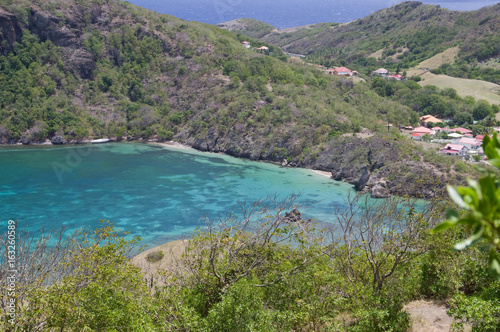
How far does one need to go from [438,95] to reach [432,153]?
32.5 metres

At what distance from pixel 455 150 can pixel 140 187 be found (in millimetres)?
35475

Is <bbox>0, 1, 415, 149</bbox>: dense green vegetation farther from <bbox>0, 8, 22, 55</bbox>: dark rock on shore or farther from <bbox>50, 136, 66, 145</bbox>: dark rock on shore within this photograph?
<bbox>50, 136, 66, 145</bbox>: dark rock on shore

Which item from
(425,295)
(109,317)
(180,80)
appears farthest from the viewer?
(180,80)

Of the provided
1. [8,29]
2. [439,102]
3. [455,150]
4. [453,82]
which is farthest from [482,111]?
[8,29]

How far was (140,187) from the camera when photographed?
3903 centimetres

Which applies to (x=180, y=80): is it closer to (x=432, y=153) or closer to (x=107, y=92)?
(x=107, y=92)

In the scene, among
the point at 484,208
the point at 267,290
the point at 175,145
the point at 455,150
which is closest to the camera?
the point at 484,208

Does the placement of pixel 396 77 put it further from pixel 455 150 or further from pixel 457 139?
pixel 455 150

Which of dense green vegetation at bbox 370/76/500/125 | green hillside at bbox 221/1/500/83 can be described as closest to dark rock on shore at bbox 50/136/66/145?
dense green vegetation at bbox 370/76/500/125

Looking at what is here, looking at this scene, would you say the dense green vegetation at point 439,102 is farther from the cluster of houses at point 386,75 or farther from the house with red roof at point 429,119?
the cluster of houses at point 386,75

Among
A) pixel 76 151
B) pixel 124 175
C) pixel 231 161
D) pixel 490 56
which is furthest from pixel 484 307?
pixel 490 56

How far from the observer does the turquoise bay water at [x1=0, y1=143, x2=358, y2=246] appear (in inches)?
1193

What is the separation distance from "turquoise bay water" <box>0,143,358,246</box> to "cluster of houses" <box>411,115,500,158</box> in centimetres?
1462

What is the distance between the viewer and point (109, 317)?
8078mm
